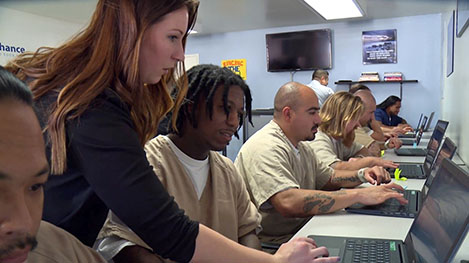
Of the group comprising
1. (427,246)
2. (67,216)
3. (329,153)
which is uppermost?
(67,216)

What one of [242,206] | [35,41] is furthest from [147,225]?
[35,41]

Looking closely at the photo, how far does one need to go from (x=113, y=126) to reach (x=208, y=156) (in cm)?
74

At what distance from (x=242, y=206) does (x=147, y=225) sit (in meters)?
0.79

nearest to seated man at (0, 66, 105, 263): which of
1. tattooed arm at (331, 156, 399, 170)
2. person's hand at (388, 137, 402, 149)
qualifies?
tattooed arm at (331, 156, 399, 170)

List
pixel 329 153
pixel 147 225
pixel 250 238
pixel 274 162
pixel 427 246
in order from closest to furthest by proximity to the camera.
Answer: pixel 147 225, pixel 427 246, pixel 250 238, pixel 274 162, pixel 329 153

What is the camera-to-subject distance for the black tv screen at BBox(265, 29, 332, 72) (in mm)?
7508

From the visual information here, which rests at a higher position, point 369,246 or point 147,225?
point 147,225

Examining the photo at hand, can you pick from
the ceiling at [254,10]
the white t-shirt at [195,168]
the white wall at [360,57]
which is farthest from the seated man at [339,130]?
the white wall at [360,57]

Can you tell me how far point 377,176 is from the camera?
84.0 inches

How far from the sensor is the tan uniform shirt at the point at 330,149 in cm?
271

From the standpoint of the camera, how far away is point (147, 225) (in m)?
0.86

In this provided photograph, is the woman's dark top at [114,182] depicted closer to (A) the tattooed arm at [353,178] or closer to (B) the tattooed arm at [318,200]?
(B) the tattooed arm at [318,200]

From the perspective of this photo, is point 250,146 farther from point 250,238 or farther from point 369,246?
point 369,246

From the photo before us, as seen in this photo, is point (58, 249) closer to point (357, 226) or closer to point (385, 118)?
point (357, 226)
